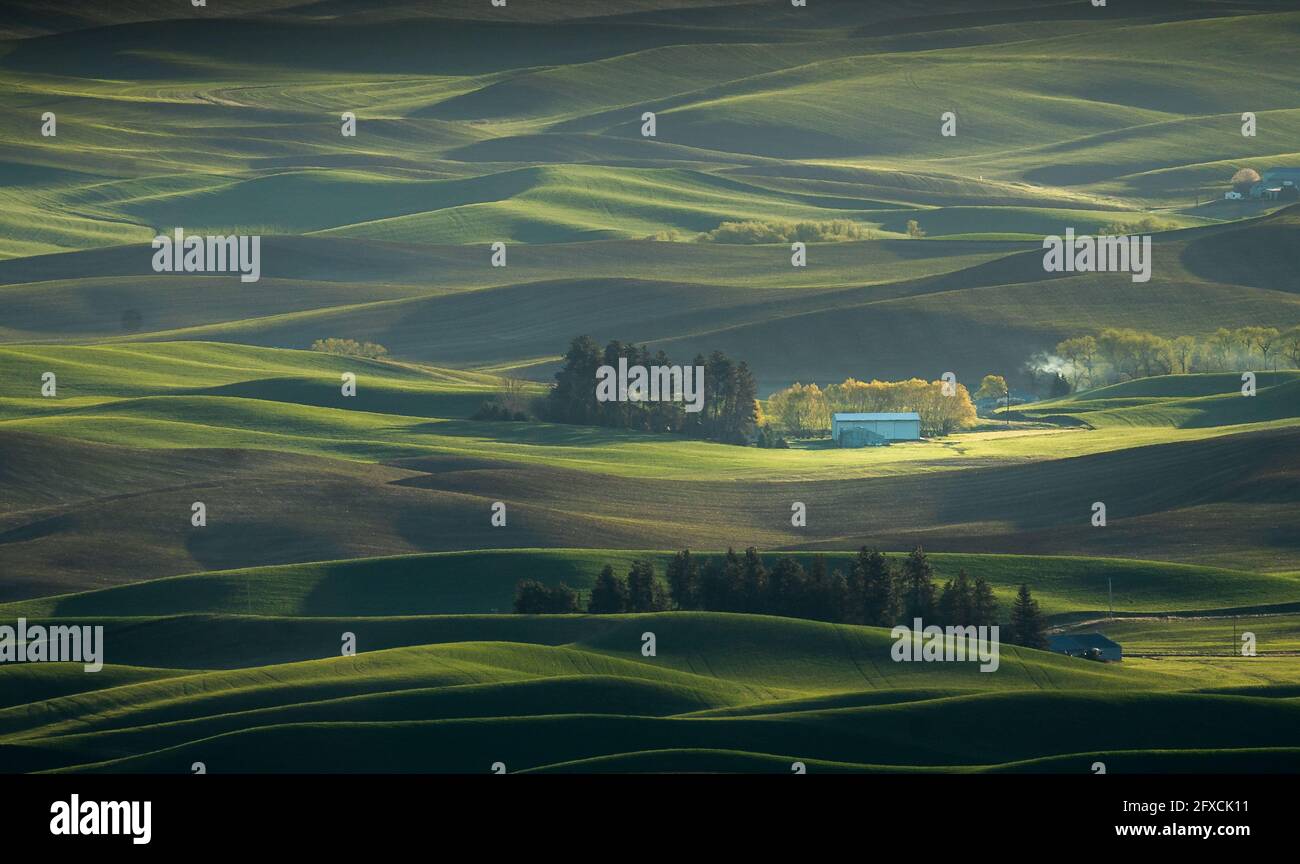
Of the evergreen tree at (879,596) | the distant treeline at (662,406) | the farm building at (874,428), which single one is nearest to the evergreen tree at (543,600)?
the evergreen tree at (879,596)

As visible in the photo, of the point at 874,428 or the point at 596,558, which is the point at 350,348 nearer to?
the point at 874,428

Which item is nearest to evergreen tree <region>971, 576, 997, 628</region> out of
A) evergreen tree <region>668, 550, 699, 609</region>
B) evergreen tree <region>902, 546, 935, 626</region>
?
evergreen tree <region>902, 546, 935, 626</region>

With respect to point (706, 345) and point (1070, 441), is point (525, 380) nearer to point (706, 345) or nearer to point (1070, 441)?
point (706, 345)

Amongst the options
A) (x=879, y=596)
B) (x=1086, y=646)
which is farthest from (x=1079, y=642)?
(x=879, y=596)

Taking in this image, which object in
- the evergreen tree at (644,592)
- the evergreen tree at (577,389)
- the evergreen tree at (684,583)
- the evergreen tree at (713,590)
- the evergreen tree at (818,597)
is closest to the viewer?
the evergreen tree at (818,597)

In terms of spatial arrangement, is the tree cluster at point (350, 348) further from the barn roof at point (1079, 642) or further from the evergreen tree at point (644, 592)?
the barn roof at point (1079, 642)
